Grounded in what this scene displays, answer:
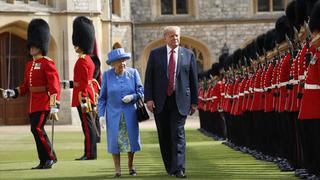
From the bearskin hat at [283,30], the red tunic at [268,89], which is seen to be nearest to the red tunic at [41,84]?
the red tunic at [268,89]

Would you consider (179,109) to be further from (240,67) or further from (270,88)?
(240,67)

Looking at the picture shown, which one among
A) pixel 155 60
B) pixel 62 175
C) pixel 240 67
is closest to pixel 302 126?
pixel 155 60

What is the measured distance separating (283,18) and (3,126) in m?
16.8

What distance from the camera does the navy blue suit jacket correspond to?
900 cm

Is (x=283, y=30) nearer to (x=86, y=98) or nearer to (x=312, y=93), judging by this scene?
(x=86, y=98)

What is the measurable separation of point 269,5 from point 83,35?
21.8 metres

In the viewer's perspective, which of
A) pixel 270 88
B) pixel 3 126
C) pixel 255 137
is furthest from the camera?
pixel 3 126

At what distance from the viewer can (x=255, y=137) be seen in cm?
1187

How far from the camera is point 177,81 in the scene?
9.04m

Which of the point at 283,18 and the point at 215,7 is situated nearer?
the point at 283,18

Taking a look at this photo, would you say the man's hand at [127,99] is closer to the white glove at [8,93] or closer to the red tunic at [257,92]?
the white glove at [8,93]

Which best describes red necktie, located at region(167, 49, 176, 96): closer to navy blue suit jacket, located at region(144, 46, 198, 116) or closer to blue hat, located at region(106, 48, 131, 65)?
navy blue suit jacket, located at region(144, 46, 198, 116)

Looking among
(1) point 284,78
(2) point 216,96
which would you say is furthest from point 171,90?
(2) point 216,96

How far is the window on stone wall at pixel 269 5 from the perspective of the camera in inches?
1329
